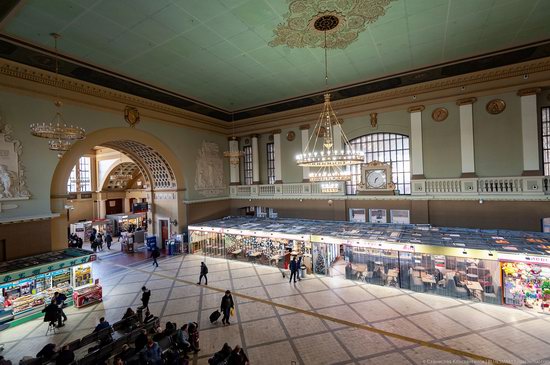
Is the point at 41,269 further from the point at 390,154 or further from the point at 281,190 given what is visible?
the point at 390,154

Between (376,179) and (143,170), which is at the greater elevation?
(143,170)

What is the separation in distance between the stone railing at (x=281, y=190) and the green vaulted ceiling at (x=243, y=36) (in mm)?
6488

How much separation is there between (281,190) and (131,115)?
396 inches

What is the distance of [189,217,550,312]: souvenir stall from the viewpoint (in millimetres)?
8992

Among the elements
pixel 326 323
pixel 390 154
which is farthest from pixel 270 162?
pixel 326 323

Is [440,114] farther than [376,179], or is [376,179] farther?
[376,179]

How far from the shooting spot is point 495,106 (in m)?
13.0

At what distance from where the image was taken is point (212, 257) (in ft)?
55.3

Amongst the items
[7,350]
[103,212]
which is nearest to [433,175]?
[7,350]

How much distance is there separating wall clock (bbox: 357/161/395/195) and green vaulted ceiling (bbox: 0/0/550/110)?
4857 mm

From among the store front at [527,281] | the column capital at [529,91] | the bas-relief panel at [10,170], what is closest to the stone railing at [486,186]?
the column capital at [529,91]

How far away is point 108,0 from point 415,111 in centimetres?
1419

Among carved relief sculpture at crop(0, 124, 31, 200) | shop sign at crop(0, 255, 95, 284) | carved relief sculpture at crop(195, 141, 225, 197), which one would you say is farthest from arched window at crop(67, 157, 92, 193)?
shop sign at crop(0, 255, 95, 284)

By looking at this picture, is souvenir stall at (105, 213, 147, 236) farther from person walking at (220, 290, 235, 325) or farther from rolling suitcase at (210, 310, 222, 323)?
person walking at (220, 290, 235, 325)
